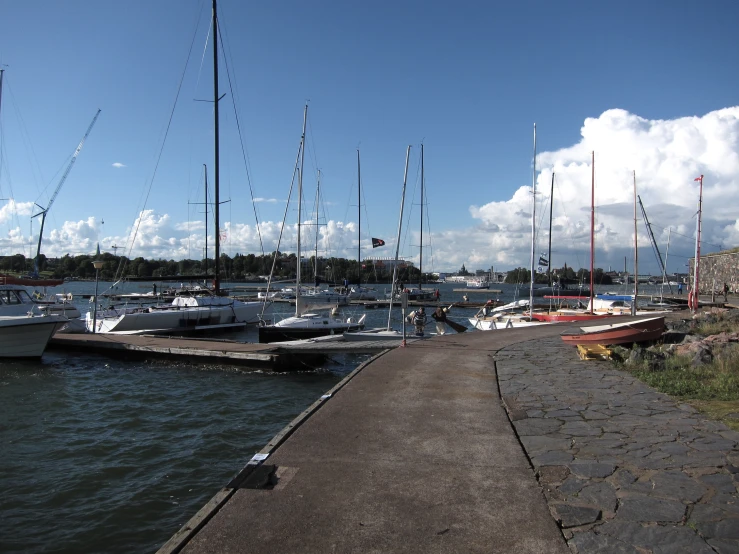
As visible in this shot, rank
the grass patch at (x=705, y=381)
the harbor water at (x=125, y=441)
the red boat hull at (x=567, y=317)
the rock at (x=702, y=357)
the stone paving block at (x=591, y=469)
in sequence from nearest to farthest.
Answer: the stone paving block at (x=591, y=469) → the harbor water at (x=125, y=441) → the grass patch at (x=705, y=381) → the rock at (x=702, y=357) → the red boat hull at (x=567, y=317)

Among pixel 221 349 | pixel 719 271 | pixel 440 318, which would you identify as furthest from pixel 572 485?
pixel 719 271

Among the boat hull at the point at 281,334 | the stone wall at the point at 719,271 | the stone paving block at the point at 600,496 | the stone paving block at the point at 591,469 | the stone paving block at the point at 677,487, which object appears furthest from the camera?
the stone wall at the point at 719,271

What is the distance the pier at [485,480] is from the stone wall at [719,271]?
169 feet

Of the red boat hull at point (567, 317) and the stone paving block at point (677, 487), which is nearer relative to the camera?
the stone paving block at point (677, 487)

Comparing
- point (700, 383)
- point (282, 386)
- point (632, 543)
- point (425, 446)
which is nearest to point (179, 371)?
point (282, 386)

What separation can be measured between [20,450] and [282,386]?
6677 mm

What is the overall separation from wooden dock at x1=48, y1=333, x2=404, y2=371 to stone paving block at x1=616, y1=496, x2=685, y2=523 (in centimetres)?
1178

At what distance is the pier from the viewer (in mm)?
4066

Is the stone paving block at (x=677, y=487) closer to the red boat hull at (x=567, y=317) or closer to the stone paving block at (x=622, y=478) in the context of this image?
the stone paving block at (x=622, y=478)

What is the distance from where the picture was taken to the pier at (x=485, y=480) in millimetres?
4066

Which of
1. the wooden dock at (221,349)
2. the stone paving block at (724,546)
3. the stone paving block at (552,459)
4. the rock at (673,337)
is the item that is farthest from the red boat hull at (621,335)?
the stone paving block at (724,546)

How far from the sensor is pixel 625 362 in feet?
37.6

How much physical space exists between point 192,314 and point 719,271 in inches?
2147

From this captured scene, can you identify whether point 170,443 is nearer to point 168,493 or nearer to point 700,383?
point 168,493
